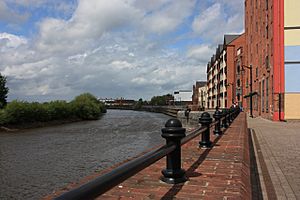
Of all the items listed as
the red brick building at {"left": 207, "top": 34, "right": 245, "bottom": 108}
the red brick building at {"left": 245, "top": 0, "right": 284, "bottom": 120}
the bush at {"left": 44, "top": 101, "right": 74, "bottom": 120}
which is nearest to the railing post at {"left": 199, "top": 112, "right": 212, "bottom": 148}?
the red brick building at {"left": 245, "top": 0, "right": 284, "bottom": 120}

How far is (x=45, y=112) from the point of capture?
52.7m

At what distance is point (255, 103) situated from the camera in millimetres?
39781

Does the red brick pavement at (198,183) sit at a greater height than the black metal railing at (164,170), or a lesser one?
lesser

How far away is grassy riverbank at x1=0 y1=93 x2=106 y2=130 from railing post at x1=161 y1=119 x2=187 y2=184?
44641 millimetres

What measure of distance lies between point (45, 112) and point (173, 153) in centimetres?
5229

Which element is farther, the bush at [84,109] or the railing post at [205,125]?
the bush at [84,109]

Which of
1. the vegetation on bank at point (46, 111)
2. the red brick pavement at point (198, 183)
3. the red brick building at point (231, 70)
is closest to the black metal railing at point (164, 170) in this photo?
the red brick pavement at point (198, 183)

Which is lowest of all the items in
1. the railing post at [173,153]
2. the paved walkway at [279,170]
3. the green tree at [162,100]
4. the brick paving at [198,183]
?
the paved walkway at [279,170]

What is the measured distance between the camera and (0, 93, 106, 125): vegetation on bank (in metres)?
45.6

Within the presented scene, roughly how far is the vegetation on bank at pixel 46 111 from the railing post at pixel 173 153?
1758 inches

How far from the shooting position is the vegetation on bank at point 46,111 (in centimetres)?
4556

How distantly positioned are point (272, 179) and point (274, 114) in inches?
868

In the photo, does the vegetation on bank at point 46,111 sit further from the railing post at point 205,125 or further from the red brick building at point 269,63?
the railing post at point 205,125

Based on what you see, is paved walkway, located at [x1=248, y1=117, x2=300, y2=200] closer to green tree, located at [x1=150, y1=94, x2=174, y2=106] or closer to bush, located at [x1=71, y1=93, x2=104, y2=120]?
bush, located at [x1=71, y1=93, x2=104, y2=120]
